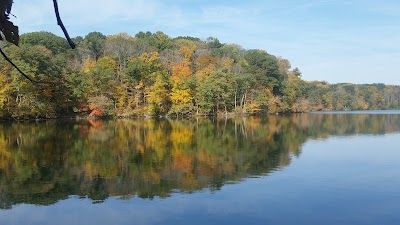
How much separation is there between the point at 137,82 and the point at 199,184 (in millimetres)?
38867

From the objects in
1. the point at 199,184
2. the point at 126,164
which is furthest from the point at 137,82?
the point at 199,184

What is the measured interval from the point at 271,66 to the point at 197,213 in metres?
53.0

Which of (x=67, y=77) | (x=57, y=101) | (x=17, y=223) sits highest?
(x=67, y=77)

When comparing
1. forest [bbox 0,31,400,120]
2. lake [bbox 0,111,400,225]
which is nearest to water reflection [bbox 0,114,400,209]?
lake [bbox 0,111,400,225]

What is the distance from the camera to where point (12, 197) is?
32.0 feet

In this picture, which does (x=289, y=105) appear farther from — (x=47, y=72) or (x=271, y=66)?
(x=47, y=72)

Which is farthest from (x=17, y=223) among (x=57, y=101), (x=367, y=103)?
(x=367, y=103)

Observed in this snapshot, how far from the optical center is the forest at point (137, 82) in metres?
36.7

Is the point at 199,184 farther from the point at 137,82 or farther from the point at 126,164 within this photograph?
the point at 137,82

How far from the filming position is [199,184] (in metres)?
10.8

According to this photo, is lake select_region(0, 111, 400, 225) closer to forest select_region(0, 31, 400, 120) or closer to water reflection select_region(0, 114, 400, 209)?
water reflection select_region(0, 114, 400, 209)

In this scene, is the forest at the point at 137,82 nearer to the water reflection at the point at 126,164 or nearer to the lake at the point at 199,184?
the water reflection at the point at 126,164

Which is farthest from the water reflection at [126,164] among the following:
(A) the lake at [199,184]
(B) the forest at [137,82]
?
(B) the forest at [137,82]

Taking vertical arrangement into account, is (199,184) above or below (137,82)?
below
